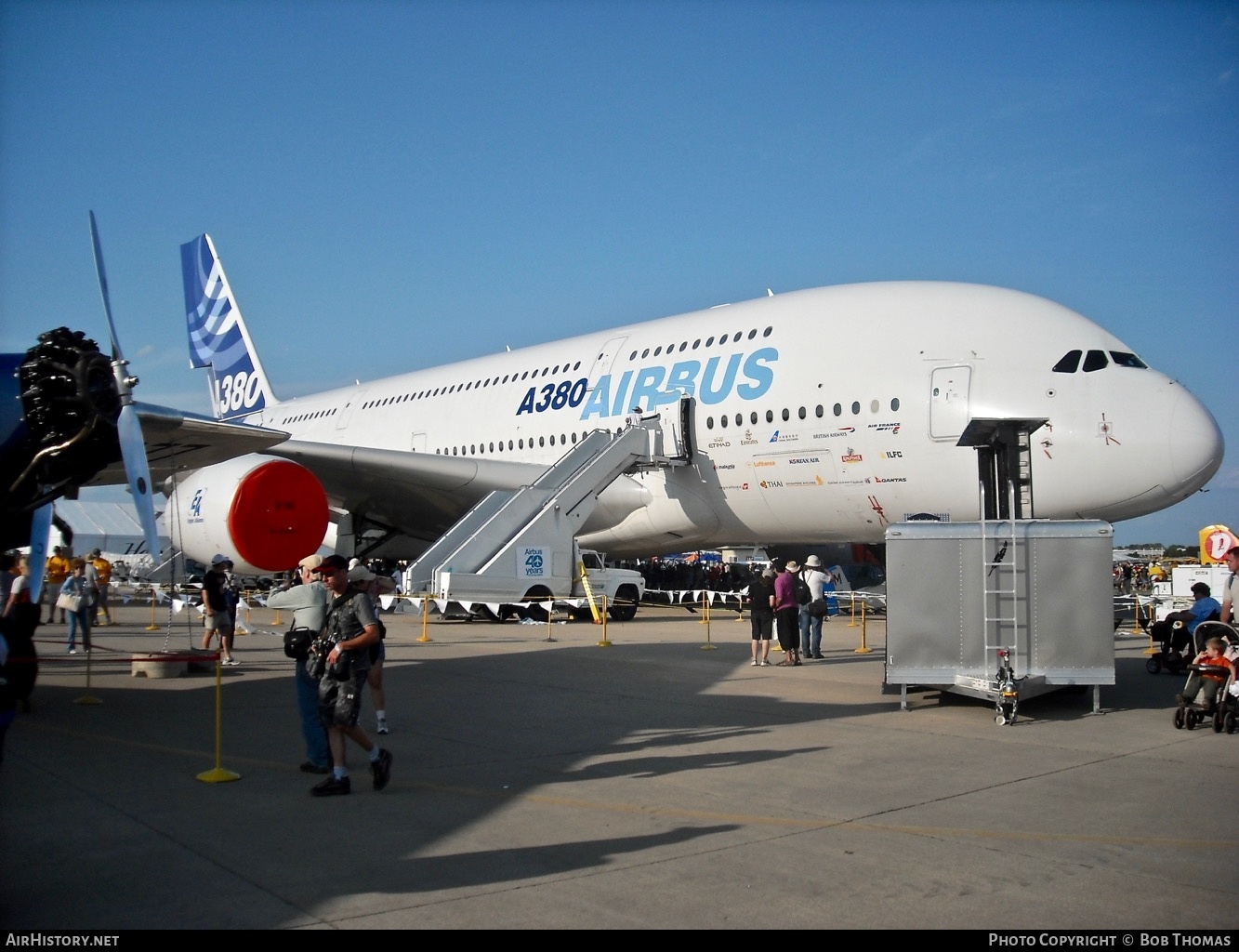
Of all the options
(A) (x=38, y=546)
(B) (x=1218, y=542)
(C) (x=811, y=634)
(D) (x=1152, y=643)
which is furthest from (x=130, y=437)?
(B) (x=1218, y=542)

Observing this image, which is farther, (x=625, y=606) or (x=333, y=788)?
(x=625, y=606)

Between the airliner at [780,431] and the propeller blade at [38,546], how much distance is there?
1368 millimetres

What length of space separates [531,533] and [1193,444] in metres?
9.72

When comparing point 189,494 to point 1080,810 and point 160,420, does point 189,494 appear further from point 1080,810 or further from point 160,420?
point 1080,810

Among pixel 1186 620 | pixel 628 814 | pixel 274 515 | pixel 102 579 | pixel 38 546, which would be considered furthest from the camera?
pixel 102 579

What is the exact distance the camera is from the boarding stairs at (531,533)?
667 inches

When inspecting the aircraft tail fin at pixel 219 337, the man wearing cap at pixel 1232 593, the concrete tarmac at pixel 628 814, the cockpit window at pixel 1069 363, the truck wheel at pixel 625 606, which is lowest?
the concrete tarmac at pixel 628 814

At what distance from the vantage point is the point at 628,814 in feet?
19.1

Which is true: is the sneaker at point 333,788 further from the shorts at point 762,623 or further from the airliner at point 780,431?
the shorts at point 762,623

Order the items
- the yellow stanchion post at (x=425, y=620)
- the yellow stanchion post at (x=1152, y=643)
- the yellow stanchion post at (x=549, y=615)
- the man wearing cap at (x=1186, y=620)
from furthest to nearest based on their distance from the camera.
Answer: the yellow stanchion post at (x=549, y=615), the yellow stanchion post at (x=425, y=620), the yellow stanchion post at (x=1152, y=643), the man wearing cap at (x=1186, y=620)

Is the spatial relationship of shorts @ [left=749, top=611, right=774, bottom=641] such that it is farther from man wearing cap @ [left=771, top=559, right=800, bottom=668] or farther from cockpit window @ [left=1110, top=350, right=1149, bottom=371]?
cockpit window @ [left=1110, top=350, right=1149, bottom=371]

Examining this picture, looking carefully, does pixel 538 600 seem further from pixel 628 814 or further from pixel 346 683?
pixel 628 814

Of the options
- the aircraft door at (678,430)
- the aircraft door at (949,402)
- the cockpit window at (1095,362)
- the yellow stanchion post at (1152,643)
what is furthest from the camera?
the aircraft door at (678,430)

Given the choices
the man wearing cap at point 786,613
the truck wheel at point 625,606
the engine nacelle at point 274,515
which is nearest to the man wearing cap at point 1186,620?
the man wearing cap at point 786,613
